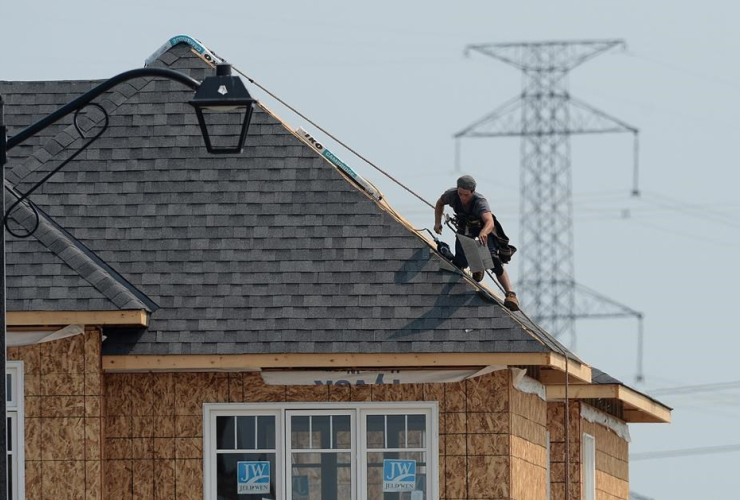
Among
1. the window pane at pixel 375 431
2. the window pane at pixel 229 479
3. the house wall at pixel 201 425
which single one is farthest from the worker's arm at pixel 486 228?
the window pane at pixel 229 479

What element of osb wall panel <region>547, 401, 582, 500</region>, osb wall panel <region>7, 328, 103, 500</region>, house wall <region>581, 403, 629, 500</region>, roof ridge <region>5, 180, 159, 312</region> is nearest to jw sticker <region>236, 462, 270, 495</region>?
osb wall panel <region>7, 328, 103, 500</region>

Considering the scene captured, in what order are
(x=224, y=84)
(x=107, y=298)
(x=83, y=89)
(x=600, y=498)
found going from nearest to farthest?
(x=224, y=84), (x=107, y=298), (x=83, y=89), (x=600, y=498)

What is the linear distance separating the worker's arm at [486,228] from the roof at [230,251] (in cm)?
50

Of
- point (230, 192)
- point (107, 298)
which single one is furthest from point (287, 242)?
point (107, 298)

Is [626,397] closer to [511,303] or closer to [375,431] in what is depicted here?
[511,303]

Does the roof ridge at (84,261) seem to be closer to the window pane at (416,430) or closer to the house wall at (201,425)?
the house wall at (201,425)

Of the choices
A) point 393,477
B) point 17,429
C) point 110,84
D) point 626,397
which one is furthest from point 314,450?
point 110,84

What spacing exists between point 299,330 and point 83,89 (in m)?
4.64

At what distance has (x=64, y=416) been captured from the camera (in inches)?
676

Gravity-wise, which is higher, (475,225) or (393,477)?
(475,225)

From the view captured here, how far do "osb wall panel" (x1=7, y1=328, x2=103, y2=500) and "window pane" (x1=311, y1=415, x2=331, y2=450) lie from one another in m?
2.20

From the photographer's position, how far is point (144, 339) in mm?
17547

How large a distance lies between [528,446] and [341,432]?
2106 mm

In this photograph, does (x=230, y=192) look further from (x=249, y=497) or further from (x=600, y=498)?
(x=600, y=498)
